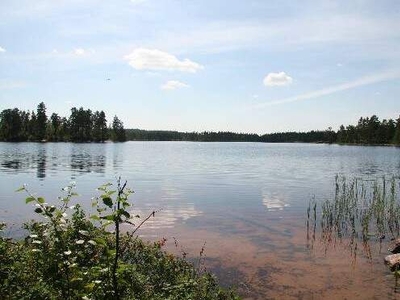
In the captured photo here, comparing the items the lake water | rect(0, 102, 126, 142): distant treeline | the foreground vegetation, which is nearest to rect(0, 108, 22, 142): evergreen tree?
rect(0, 102, 126, 142): distant treeline

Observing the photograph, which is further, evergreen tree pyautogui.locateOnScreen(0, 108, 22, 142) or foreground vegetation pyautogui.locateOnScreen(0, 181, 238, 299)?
evergreen tree pyautogui.locateOnScreen(0, 108, 22, 142)

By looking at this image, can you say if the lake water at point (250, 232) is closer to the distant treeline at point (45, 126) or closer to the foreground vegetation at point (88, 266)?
the foreground vegetation at point (88, 266)

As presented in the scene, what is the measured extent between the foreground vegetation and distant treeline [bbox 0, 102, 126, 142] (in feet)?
563

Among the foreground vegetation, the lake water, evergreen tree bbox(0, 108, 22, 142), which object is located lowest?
the lake water

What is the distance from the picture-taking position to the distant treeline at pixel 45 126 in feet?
554

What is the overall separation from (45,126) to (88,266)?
583ft

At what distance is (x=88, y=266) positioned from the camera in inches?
402

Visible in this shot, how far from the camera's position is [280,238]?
2045cm

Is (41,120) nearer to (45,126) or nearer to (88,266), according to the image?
(45,126)

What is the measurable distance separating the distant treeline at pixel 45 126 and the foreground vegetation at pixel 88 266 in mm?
171702

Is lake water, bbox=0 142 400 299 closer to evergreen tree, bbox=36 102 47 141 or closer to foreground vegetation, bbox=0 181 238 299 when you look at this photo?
foreground vegetation, bbox=0 181 238 299

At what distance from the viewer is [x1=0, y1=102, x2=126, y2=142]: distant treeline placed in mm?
168875

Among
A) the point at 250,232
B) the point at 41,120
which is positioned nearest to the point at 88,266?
the point at 250,232

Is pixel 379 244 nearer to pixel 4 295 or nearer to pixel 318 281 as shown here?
pixel 318 281
